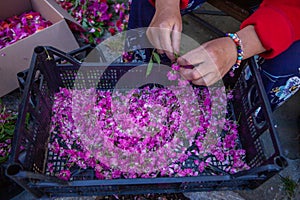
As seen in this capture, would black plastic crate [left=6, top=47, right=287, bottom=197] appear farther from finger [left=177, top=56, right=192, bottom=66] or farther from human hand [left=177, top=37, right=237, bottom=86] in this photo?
finger [left=177, top=56, right=192, bottom=66]

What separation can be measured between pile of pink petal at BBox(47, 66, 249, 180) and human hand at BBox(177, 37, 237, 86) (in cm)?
22

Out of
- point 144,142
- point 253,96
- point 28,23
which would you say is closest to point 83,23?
point 28,23

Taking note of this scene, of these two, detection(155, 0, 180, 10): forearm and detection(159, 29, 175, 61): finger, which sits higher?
detection(155, 0, 180, 10): forearm

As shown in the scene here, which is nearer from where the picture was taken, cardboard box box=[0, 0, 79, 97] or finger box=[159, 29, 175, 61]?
finger box=[159, 29, 175, 61]

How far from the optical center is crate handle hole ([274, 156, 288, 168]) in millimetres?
949

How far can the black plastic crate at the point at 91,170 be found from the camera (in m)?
0.98

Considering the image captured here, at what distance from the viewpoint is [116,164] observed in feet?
4.01

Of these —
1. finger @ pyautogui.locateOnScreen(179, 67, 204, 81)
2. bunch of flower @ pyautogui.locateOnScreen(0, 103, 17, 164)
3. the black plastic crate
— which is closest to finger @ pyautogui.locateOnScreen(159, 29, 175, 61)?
finger @ pyautogui.locateOnScreen(179, 67, 204, 81)

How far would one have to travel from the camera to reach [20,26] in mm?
1829

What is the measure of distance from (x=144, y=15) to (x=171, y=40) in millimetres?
413

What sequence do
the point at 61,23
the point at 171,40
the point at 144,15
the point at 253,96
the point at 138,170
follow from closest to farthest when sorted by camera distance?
the point at 171,40 < the point at 138,170 < the point at 253,96 < the point at 144,15 < the point at 61,23

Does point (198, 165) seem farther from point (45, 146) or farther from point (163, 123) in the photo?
point (45, 146)

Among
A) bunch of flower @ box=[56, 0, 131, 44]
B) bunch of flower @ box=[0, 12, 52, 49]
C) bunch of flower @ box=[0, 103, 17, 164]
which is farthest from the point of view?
bunch of flower @ box=[56, 0, 131, 44]

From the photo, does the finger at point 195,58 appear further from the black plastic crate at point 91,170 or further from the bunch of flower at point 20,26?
the bunch of flower at point 20,26
